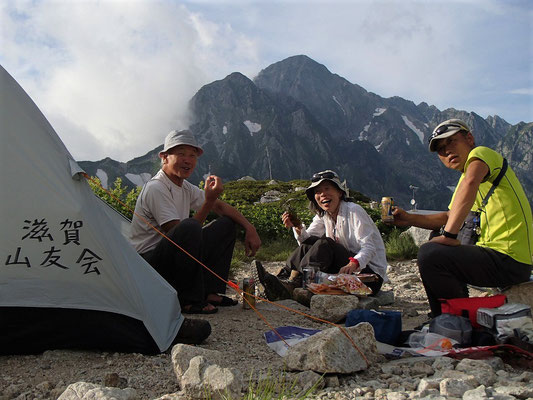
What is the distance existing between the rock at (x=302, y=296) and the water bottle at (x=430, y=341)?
5.25 feet

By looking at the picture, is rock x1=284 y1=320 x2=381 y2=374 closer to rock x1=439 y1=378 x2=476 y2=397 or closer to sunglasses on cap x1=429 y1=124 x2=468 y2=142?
rock x1=439 y1=378 x2=476 y2=397

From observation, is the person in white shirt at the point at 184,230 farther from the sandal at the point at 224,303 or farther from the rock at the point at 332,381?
the rock at the point at 332,381

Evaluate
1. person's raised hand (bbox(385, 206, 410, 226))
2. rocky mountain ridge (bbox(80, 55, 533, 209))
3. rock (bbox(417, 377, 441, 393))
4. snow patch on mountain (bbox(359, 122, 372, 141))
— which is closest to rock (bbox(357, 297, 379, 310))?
person's raised hand (bbox(385, 206, 410, 226))

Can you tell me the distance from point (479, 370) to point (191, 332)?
2.03 metres

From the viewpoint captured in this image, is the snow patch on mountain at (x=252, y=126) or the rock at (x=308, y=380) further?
the snow patch on mountain at (x=252, y=126)

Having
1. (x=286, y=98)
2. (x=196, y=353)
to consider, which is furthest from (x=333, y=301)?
(x=286, y=98)

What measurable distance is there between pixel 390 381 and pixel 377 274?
2.57m

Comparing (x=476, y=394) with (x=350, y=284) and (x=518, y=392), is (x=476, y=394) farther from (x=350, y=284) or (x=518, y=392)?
(x=350, y=284)

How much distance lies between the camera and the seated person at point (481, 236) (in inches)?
152

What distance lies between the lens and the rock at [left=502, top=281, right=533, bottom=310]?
4.01 m

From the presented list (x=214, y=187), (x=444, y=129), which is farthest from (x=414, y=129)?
(x=214, y=187)

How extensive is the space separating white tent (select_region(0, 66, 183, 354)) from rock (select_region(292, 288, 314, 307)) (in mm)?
2039

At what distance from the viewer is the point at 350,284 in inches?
195

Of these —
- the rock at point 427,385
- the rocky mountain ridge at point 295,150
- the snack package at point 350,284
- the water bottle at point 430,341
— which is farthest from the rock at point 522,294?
the rocky mountain ridge at point 295,150
